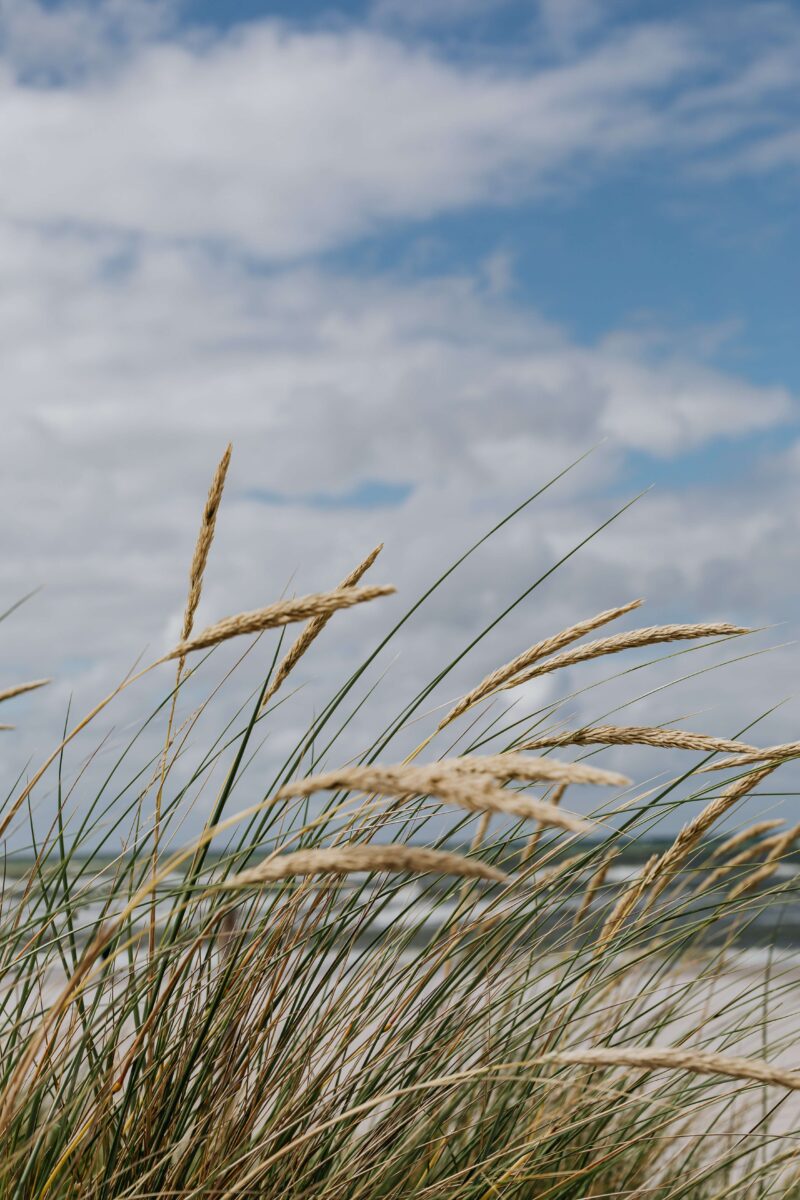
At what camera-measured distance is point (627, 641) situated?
1901 mm

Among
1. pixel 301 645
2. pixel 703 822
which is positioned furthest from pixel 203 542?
pixel 703 822

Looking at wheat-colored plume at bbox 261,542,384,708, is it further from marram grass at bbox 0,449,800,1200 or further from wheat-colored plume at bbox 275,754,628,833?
wheat-colored plume at bbox 275,754,628,833

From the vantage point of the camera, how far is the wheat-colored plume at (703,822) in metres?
2.14

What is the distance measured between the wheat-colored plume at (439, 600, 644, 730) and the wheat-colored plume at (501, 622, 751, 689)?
0.06ft

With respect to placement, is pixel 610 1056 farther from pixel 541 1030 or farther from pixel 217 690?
pixel 217 690

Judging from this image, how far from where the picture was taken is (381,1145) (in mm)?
1902

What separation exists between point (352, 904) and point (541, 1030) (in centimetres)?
48

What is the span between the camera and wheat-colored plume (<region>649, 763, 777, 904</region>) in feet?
7.02

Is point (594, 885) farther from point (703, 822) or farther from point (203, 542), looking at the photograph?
point (203, 542)

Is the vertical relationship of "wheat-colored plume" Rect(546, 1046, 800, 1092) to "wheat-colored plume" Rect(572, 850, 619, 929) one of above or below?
below

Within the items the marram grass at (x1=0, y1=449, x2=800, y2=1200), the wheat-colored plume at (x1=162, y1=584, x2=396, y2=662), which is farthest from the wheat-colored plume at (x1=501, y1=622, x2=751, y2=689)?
the wheat-colored plume at (x1=162, y1=584, x2=396, y2=662)

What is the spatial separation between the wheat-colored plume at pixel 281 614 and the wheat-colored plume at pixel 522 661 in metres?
0.70

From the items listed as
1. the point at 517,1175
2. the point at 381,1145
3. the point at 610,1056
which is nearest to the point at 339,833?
the point at 381,1145

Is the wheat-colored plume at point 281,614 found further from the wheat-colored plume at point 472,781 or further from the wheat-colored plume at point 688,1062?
the wheat-colored plume at point 688,1062
